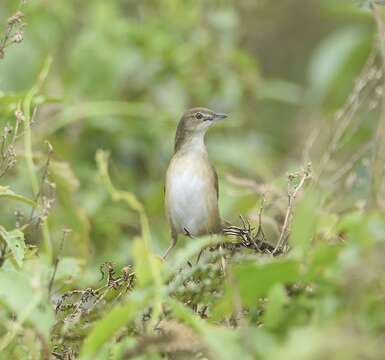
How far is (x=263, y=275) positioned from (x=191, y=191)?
2.44 meters

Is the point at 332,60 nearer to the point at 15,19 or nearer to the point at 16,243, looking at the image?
the point at 15,19

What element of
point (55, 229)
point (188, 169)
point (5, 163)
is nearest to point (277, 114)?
point (55, 229)

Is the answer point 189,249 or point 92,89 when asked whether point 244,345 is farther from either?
point 92,89

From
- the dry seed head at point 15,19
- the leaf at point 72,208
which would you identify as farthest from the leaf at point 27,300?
the leaf at point 72,208

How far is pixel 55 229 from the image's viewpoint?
5.57m

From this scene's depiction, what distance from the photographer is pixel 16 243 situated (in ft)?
9.84

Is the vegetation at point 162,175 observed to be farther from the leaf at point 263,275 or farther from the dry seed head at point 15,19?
the dry seed head at point 15,19

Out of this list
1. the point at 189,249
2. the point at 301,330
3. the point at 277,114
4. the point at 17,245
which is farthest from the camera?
the point at 277,114

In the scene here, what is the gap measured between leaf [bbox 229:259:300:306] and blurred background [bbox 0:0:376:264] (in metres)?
3.68

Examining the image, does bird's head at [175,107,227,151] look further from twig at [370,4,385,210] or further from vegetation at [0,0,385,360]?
twig at [370,4,385,210]

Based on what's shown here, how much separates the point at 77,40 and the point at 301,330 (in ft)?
17.6

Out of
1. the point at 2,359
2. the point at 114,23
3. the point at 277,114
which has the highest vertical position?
the point at 277,114

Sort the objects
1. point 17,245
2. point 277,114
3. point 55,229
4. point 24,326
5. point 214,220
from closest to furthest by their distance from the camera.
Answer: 1. point 24,326
2. point 17,245
3. point 214,220
4. point 55,229
5. point 277,114

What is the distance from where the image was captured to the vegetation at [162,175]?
2.19m
